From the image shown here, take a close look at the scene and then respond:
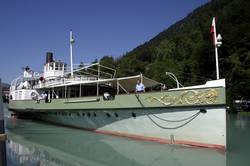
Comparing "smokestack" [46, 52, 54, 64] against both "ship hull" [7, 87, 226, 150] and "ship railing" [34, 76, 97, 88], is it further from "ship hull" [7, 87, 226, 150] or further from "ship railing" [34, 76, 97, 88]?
"ship hull" [7, 87, 226, 150]

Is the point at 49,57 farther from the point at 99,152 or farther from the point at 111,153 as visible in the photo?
the point at 111,153

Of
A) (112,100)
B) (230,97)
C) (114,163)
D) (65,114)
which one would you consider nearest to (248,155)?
(114,163)

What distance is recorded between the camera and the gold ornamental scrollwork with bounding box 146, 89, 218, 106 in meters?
15.1

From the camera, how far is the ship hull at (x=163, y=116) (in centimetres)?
1502

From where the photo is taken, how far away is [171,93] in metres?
16.4

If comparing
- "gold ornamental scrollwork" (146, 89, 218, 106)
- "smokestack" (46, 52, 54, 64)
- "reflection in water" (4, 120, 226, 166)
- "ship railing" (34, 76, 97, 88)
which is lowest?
"reflection in water" (4, 120, 226, 166)

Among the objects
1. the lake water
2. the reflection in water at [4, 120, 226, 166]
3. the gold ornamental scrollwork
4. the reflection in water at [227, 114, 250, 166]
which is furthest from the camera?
the gold ornamental scrollwork

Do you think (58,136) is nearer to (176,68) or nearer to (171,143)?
(171,143)

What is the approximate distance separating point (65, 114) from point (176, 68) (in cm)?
3588

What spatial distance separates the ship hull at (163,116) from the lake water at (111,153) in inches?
19.7

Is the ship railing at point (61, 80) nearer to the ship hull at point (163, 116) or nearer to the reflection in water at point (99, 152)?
the ship hull at point (163, 116)

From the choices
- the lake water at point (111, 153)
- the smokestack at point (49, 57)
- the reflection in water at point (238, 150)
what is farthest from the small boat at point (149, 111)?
the smokestack at point (49, 57)

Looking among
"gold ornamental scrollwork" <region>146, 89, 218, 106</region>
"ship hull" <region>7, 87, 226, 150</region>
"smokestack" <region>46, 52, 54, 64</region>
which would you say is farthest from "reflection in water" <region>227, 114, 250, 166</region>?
"smokestack" <region>46, 52, 54, 64</region>

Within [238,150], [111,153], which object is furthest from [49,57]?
[238,150]
